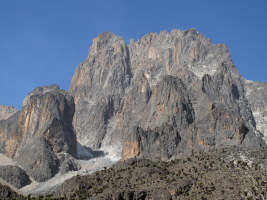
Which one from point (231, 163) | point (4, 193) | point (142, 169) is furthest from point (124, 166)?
point (4, 193)

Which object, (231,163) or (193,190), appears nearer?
(193,190)

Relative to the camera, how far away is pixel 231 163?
497 ft

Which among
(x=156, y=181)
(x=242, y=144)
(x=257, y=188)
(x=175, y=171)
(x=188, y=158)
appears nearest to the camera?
(x=257, y=188)

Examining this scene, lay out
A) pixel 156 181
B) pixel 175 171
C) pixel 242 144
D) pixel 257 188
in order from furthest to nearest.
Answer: pixel 242 144 → pixel 175 171 → pixel 156 181 → pixel 257 188

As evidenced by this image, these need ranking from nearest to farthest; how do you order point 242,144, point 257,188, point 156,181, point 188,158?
point 257,188 → point 156,181 → point 188,158 → point 242,144

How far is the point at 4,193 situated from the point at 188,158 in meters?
61.2

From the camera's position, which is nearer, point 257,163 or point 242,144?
point 257,163

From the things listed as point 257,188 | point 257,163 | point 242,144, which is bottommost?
point 257,188

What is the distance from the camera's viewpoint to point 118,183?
15562 cm

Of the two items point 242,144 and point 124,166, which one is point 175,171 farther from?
point 242,144

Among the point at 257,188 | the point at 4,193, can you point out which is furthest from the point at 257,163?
the point at 4,193

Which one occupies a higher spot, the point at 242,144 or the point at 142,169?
the point at 242,144

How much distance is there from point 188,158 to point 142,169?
1665 centimetres

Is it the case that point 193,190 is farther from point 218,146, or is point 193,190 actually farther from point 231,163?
point 218,146
